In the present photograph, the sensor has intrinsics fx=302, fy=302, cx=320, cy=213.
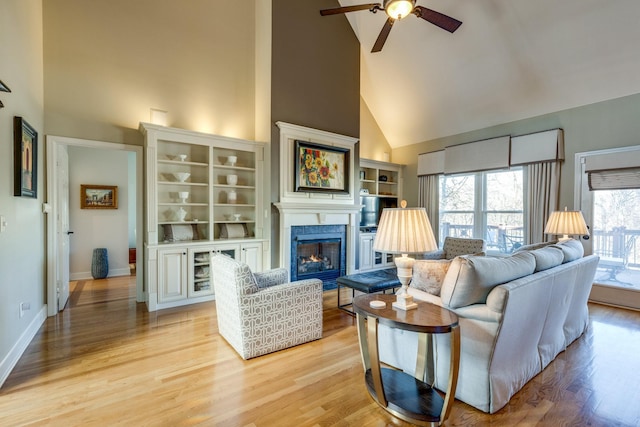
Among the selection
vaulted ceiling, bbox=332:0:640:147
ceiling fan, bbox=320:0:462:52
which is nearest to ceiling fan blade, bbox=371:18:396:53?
ceiling fan, bbox=320:0:462:52

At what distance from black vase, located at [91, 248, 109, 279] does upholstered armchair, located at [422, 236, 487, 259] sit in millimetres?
5836

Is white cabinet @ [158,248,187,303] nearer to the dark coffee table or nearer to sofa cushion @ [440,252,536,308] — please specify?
the dark coffee table

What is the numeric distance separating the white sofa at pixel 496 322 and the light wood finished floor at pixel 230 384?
0.16 m

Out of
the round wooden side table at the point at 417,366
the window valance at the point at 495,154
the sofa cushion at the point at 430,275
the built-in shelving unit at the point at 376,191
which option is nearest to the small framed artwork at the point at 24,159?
the round wooden side table at the point at 417,366

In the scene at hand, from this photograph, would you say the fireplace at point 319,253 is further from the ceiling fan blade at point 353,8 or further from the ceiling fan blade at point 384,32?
the ceiling fan blade at point 353,8

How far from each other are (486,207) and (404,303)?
4655 mm

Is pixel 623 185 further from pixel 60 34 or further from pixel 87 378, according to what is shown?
pixel 60 34

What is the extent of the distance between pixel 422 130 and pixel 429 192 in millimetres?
1344

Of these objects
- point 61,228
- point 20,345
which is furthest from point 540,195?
point 61,228

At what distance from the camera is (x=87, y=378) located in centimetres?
236

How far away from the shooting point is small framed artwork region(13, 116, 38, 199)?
2.67m

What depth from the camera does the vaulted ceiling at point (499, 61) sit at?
3840 mm

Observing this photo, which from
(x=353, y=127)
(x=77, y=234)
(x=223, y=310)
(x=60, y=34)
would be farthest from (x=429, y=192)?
(x=77, y=234)

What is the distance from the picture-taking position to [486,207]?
19.0ft
